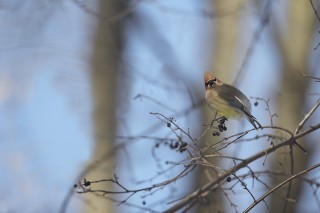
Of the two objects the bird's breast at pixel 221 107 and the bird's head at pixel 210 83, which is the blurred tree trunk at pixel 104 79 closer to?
the bird's head at pixel 210 83

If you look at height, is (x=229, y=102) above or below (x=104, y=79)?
below

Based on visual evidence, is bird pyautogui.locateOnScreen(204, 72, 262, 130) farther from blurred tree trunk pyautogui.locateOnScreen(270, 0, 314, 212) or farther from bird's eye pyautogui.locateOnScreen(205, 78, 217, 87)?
blurred tree trunk pyautogui.locateOnScreen(270, 0, 314, 212)

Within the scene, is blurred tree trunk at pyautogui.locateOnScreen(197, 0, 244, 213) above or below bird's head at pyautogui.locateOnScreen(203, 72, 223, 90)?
above

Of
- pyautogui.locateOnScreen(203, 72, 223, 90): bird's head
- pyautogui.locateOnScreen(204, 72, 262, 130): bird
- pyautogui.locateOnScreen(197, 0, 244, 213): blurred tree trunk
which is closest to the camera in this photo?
pyautogui.locateOnScreen(204, 72, 262, 130): bird

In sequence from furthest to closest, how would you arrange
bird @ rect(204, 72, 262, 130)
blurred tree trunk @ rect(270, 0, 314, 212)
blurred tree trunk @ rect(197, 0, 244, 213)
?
blurred tree trunk @ rect(197, 0, 244, 213) → blurred tree trunk @ rect(270, 0, 314, 212) → bird @ rect(204, 72, 262, 130)

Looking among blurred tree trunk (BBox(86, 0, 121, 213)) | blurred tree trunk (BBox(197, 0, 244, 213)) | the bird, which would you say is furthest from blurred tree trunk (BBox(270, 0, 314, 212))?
the bird

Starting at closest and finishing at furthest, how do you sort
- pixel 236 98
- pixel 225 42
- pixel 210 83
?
pixel 236 98 → pixel 210 83 → pixel 225 42

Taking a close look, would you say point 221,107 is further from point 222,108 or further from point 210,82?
point 210,82

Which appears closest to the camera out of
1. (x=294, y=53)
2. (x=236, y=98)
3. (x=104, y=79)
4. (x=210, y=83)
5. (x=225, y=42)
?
(x=236, y=98)

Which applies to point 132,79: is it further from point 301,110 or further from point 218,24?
point 218,24

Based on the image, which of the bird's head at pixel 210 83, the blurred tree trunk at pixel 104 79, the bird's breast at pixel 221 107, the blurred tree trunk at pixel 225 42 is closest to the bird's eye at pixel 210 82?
the bird's head at pixel 210 83

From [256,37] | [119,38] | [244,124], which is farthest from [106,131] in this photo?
[244,124]

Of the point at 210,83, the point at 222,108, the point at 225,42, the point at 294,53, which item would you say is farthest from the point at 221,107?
the point at 225,42

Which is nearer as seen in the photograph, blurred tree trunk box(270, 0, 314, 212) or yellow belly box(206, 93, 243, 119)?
yellow belly box(206, 93, 243, 119)
